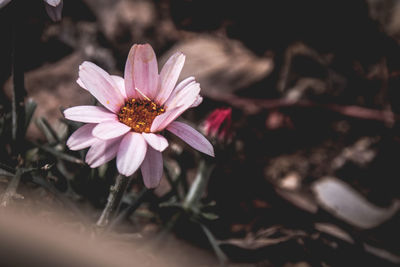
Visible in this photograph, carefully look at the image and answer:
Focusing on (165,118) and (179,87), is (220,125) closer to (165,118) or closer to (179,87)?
(179,87)

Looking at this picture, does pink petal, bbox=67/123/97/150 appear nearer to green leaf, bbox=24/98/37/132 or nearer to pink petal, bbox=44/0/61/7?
pink petal, bbox=44/0/61/7

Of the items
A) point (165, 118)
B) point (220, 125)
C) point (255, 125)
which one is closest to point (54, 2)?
point (165, 118)

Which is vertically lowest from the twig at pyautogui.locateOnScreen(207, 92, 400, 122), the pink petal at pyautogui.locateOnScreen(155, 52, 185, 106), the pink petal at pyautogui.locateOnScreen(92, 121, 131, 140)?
the twig at pyautogui.locateOnScreen(207, 92, 400, 122)

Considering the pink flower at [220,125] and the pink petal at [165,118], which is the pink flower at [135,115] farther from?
the pink flower at [220,125]

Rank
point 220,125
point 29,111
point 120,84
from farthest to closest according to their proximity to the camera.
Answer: point 29,111, point 220,125, point 120,84

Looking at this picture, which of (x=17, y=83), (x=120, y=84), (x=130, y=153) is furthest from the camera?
(x=17, y=83)

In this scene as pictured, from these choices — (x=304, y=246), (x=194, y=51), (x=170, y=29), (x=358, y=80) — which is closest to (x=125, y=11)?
(x=170, y=29)

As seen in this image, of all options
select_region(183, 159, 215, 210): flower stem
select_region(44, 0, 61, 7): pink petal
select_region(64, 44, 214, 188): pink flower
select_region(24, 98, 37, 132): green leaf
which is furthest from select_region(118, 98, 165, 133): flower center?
select_region(24, 98, 37, 132): green leaf
